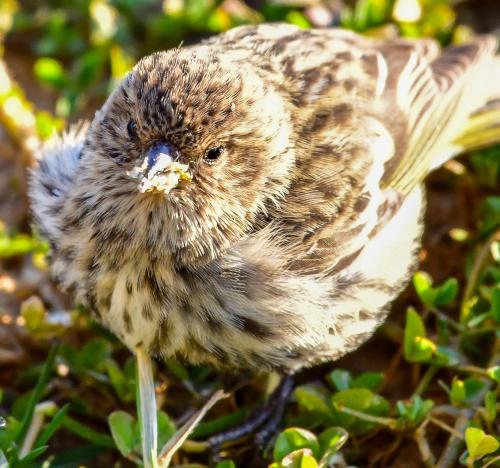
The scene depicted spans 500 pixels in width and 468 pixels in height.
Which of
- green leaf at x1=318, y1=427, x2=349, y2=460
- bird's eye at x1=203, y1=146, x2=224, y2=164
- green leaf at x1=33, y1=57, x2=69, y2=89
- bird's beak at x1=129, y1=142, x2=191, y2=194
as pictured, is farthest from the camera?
green leaf at x1=33, y1=57, x2=69, y2=89

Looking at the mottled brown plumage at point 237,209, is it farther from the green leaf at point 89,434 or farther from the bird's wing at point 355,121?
the green leaf at point 89,434

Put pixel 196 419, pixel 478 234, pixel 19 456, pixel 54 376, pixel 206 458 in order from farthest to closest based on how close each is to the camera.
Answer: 1. pixel 478 234
2. pixel 54 376
3. pixel 206 458
4. pixel 19 456
5. pixel 196 419

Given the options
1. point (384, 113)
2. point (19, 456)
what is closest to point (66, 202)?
point (19, 456)

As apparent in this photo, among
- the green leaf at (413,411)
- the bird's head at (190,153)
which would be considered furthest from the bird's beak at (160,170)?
the green leaf at (413,411)

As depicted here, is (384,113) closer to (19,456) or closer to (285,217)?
(285,217)

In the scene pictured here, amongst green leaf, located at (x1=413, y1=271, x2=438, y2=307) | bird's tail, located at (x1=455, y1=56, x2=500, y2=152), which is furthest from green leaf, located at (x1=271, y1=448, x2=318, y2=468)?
bird's tail, located at (x1=455, y1=56, x2=500, y2=152)

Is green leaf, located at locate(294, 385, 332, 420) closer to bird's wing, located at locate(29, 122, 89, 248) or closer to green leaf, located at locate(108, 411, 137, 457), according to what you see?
green leaf, located at locate(108, 411, 137, 457)

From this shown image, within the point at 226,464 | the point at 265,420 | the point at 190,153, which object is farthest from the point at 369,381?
the point at 190,153
